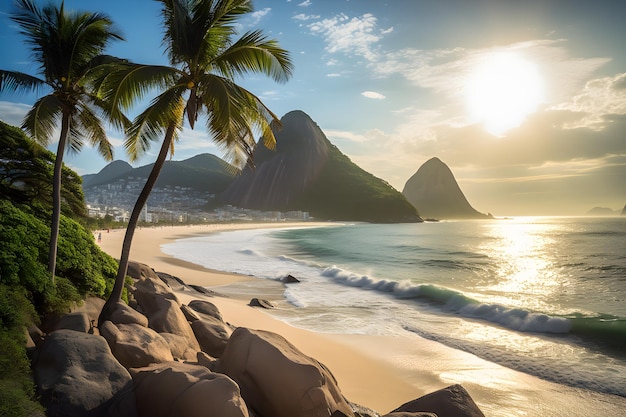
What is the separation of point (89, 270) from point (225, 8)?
299 inches

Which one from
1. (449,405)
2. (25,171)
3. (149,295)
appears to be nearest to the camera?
(449,405)

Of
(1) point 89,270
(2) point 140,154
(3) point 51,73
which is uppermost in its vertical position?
(3) point 51,73

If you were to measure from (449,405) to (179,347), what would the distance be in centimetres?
503

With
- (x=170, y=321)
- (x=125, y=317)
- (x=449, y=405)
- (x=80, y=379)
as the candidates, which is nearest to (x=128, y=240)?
(x=125, y=317)

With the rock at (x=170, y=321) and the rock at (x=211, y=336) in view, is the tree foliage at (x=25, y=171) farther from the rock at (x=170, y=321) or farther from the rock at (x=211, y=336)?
the rock at (x=211, y=336)

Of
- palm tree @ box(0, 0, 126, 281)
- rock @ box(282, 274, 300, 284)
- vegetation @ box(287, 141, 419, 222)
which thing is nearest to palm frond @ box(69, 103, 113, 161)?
palm tree @ box(0, 0, 126, 281)

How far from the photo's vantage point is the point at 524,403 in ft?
25.9

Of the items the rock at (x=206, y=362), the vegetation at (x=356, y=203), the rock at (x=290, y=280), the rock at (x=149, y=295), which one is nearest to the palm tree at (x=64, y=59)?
the rock at (x=149, y=295)

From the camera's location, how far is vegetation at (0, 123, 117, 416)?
201 inches

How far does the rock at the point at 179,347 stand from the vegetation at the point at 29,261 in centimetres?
235

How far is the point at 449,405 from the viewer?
5859mm

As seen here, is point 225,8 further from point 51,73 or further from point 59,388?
point 59,388

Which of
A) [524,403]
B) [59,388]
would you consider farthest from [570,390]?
[59,388]

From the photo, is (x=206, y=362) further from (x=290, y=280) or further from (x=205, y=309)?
(x=290, y=280)
